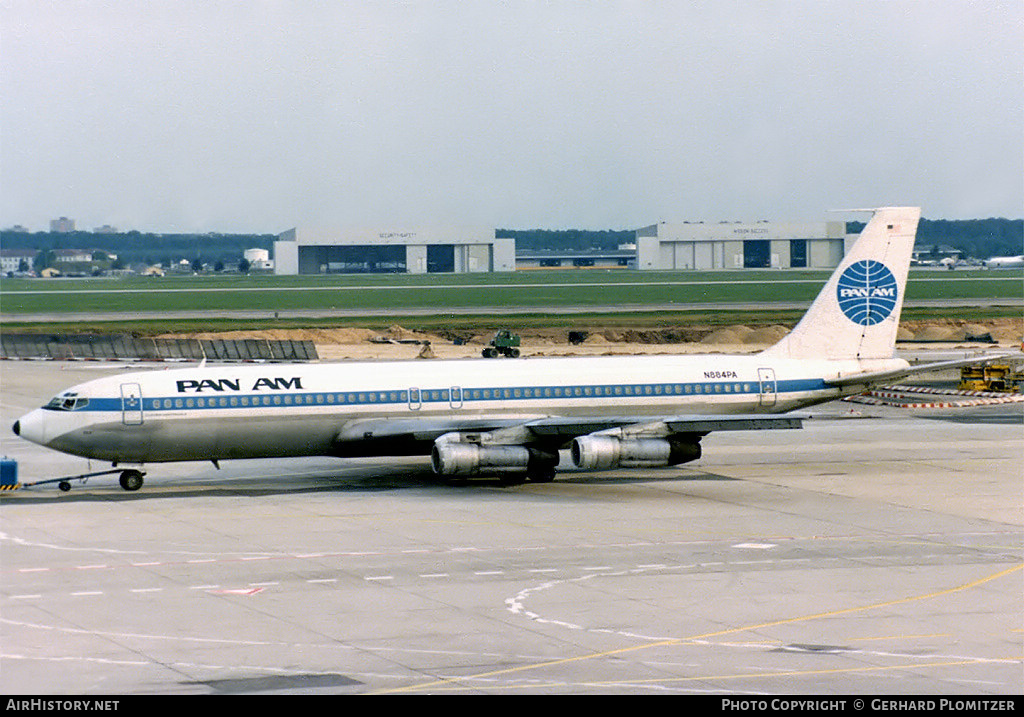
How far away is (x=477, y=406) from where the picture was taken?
4925 cm

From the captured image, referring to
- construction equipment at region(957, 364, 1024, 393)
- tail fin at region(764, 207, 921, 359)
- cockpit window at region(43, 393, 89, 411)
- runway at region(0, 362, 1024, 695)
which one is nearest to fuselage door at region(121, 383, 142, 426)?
cockpit window at region(43, 393, 89, 411)

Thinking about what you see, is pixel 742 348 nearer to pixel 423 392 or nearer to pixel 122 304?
pixel 423 392

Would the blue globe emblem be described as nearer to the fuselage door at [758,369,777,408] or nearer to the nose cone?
the fuselage door at [758,369,777,408]

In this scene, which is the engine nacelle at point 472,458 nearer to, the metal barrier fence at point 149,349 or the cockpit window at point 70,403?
the cockpit window at point 70,403

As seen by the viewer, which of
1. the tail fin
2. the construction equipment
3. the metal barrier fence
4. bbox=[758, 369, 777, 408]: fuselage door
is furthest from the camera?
the metal barrier fence

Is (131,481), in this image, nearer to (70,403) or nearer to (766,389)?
(70,403)

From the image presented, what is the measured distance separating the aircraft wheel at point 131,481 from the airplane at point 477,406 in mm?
50

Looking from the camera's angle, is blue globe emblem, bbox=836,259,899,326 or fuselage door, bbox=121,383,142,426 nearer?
fuselage door, bbox=121,383,142,426

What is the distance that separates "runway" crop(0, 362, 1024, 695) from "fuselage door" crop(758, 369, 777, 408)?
7.86ft

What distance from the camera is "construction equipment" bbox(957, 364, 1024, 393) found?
78.1 meters

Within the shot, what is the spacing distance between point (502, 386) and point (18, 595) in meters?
22.1

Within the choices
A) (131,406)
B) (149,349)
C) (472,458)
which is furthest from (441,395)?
(149,349)
